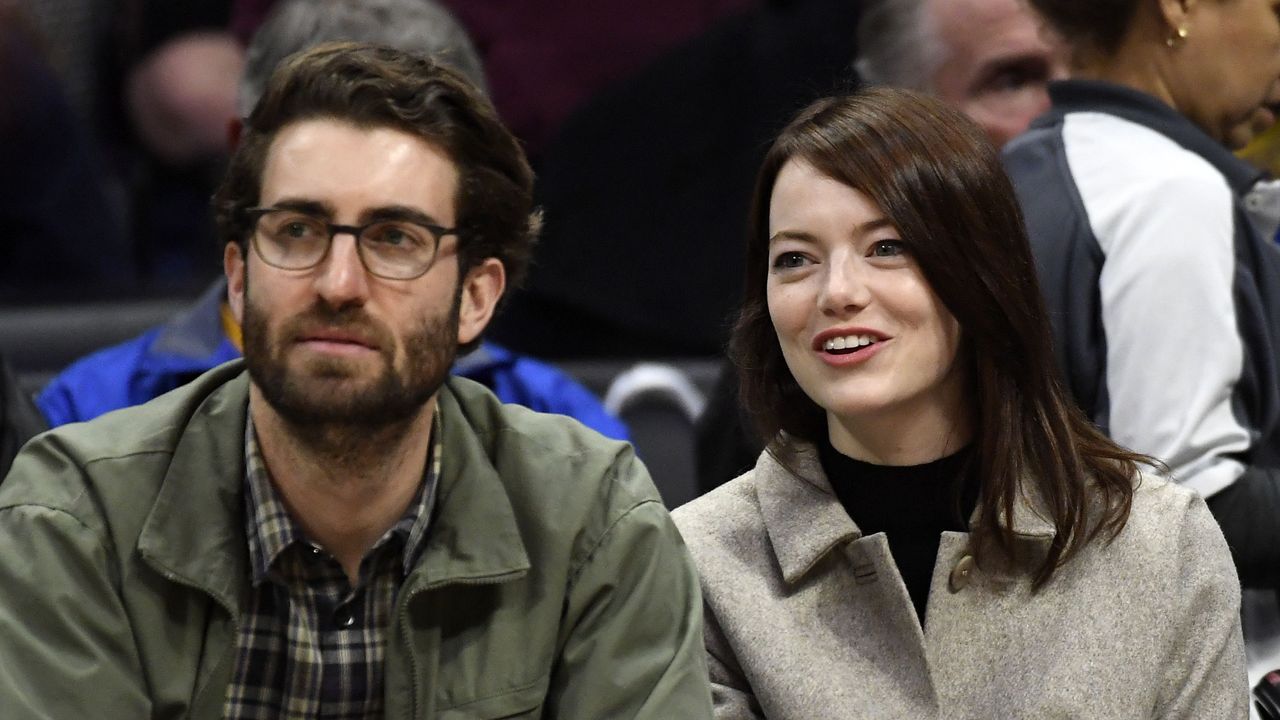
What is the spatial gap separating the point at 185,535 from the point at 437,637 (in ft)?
1.10

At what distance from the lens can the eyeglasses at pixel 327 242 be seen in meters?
2.51

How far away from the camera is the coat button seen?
259 centimetres

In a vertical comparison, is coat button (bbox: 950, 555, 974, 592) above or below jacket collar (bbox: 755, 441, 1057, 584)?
below

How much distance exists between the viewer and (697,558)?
8.89 ft

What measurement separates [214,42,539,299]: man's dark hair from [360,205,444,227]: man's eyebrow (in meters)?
0.10

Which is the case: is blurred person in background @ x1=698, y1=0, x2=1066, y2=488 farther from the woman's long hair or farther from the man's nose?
the man's nose

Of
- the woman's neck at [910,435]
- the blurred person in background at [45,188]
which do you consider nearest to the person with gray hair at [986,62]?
the woman's neck at [910,435]

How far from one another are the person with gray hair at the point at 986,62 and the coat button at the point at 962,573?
1.23m

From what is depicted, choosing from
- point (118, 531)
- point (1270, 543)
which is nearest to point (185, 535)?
point (118, 531)

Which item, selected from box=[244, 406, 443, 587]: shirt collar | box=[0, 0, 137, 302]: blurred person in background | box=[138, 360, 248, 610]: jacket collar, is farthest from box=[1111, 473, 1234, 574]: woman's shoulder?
box=[0, 0, 137, 302]: blurred person in background

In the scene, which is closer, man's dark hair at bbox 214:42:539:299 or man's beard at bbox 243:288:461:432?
man's beard at bbox 243:288:461:432

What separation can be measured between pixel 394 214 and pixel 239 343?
1.12 metres

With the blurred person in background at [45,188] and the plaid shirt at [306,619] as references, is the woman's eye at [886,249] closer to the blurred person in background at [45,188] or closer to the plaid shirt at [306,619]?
the plaid shirt at [306,619]

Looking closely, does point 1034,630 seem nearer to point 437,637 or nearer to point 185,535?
point 437,637
